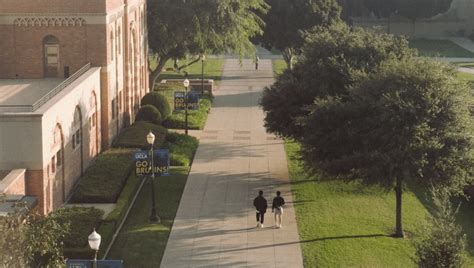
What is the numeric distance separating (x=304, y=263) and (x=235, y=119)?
89.1ft

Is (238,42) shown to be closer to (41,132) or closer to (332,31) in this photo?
(332,31)

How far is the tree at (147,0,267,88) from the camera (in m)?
54.3

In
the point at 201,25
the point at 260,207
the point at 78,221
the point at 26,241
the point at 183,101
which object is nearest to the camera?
the point at 26,241

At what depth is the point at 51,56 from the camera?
40562 millimetres

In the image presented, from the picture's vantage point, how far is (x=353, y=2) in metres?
108

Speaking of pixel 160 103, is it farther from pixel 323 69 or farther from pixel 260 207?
pixel 260 207

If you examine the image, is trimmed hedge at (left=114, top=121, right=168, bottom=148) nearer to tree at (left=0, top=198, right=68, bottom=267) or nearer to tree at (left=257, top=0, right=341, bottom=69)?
tree at (left=0, top=198, right=68, bottom=267)

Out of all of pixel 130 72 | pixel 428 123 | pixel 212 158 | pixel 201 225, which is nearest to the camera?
pixel 428 123

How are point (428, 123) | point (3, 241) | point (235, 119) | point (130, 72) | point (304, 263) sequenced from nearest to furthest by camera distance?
point (3, 241)
point (304, 263)
point (428, 123)
point (130, 72)
point (235, 119)

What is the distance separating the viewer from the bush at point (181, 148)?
39.3m

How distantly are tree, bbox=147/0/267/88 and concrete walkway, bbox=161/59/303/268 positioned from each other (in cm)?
461

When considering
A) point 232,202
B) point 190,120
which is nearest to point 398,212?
point 232,202

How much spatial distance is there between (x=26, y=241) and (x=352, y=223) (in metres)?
14.7

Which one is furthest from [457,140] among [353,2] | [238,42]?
[353,2]
